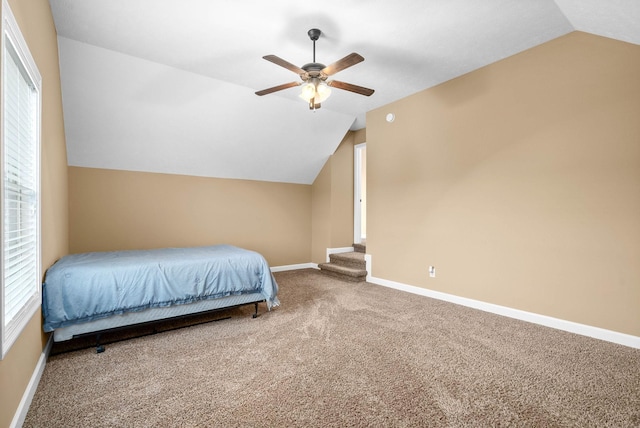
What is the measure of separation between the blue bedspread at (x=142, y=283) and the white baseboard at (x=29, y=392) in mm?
220

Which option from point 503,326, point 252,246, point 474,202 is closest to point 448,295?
point 503,326

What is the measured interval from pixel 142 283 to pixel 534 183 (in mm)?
3811

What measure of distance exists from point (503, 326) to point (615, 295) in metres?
0.91

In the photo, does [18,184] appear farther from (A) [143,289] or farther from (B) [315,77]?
(B) [315,77]

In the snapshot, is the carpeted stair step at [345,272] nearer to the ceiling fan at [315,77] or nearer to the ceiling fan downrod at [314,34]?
the ceiling fan at [315,77]

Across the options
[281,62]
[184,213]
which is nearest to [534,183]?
[281,62]

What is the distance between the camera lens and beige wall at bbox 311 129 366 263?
18.7ft

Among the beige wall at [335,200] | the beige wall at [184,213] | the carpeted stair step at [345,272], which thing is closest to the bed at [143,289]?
the beige wall at [184,213]

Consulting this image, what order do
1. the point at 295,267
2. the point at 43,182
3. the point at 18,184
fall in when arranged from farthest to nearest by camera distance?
1. the point at 295,267
2. the point at 43,182
3. the point at 18,184

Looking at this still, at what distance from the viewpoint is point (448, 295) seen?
12.4 feet

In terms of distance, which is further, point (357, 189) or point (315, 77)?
point (357, 189)

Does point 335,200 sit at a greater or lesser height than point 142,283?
greater

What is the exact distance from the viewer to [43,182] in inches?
86.2

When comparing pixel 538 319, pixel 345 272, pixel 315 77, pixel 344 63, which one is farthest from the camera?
pixel 345 272
